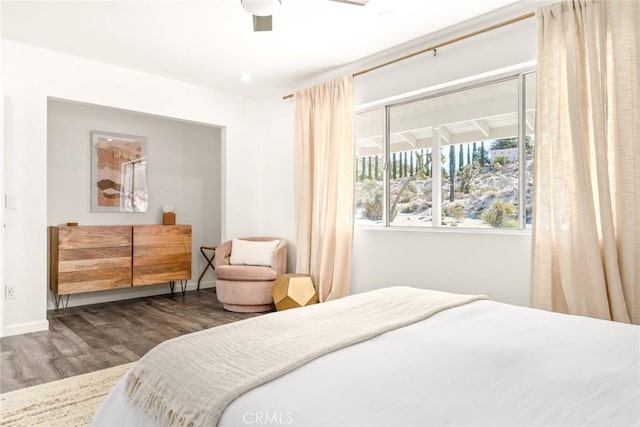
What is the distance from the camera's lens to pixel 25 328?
3.47m

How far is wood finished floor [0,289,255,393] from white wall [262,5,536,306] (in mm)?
1533

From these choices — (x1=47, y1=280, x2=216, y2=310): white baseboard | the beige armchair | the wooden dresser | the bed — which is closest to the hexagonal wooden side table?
the beige armchair

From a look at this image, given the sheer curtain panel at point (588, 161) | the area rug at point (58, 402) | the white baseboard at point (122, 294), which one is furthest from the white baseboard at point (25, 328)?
the sheer curtain panel at point (588, 161)

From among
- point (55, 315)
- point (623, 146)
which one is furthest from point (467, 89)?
point (55, 315)

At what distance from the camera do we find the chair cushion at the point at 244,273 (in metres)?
4.11

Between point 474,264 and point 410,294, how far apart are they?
1.32 metres

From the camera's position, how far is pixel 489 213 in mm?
3229

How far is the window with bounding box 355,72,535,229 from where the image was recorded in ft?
10.1

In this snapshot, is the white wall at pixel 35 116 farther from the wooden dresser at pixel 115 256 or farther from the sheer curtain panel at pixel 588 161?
the sheer curtain panel at pixel 588 161

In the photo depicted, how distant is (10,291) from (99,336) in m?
0.91

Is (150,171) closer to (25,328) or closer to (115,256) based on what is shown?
(115,256)

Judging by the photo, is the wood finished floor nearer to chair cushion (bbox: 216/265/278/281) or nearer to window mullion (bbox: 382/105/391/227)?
chair cushion (bbox: 216/265/278/281)

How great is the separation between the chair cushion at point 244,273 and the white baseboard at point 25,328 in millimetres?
1589

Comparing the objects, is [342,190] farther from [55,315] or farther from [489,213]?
[55,315]
